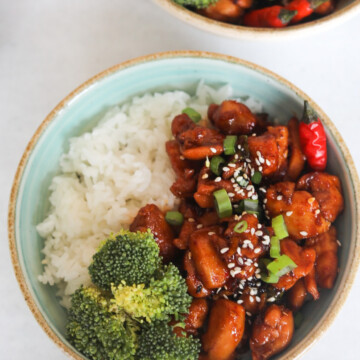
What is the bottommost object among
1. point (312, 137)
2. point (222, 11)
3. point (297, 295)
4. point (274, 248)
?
point (297, 295)

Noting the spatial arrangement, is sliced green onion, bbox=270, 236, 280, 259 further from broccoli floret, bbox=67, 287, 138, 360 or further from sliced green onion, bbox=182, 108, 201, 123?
sliced green onion, bbox=182, 108, 201, 123

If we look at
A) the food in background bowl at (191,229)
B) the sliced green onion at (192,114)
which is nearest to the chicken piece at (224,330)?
the food in background bowl at (191,229)

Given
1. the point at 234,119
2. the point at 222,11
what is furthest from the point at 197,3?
the point at 234,119

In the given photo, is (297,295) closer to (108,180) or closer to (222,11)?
(108,180)

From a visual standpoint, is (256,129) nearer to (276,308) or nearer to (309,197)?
(309,197)

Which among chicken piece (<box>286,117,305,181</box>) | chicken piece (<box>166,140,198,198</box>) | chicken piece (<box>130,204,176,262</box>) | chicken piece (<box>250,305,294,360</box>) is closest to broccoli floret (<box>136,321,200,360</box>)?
chicken piece (<box>250,305,294,360</box>)

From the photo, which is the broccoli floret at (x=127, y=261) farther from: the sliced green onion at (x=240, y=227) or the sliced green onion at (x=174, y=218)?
the sliced green onion at (x=240, y=227)

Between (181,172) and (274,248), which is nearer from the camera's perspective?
(274,248)
